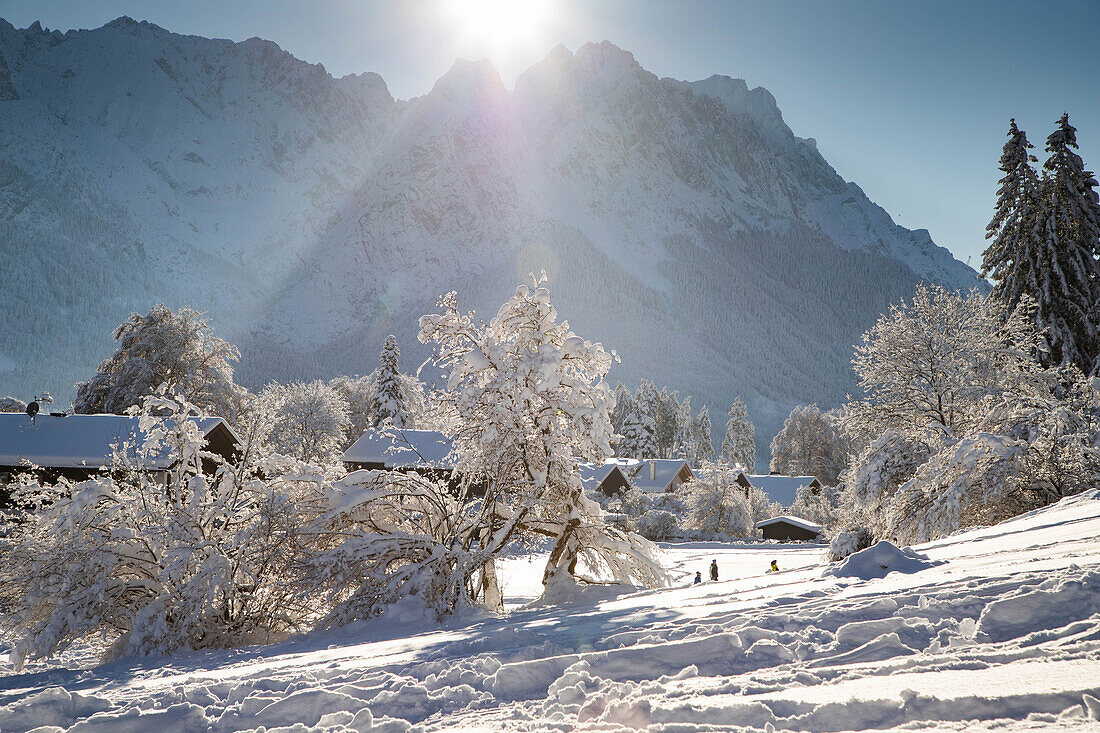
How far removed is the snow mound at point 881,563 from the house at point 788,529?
49107 millimetres

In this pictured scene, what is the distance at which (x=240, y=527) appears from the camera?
1173 centimetres

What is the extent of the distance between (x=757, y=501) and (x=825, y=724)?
191ft

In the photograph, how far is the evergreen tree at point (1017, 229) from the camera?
87.9 feet

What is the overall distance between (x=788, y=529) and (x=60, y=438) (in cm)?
5094

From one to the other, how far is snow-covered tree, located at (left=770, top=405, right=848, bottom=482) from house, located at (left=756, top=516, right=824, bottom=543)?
107ft

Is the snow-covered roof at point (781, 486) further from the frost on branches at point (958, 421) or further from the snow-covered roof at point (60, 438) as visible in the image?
the snow-covered roof at point (60, 438)

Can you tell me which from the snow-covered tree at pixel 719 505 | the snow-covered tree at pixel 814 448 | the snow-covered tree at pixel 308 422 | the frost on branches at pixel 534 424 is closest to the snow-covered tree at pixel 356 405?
the snow-covered tree at pixel 308 422

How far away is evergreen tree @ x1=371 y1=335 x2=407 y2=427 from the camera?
5841cm

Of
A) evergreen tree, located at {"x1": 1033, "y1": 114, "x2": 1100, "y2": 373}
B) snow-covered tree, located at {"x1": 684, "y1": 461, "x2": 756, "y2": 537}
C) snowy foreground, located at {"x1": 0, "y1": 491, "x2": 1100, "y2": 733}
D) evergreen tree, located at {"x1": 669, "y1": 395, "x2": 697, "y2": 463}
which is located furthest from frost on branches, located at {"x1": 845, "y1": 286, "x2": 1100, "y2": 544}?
evergreen tree, located at {"x1": 669, "y1": 395, "x2": 697, "y2": 463}

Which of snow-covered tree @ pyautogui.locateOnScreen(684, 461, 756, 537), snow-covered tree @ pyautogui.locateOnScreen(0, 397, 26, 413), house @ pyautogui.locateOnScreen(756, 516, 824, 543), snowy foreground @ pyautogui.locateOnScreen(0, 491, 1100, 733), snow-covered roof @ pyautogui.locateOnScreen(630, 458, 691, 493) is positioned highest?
snow-covered tree @ pyautogui.locateOnScreen(0, 397, 26, 413)

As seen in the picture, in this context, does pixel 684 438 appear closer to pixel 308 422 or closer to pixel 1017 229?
pixel 308 422

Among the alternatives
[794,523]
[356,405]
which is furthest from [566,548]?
[356,405]

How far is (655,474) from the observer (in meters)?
64.2

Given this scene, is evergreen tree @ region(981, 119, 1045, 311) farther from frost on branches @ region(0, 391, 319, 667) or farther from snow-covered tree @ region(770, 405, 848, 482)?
snow-covered tree @ region(770, 405, 848, 482)
